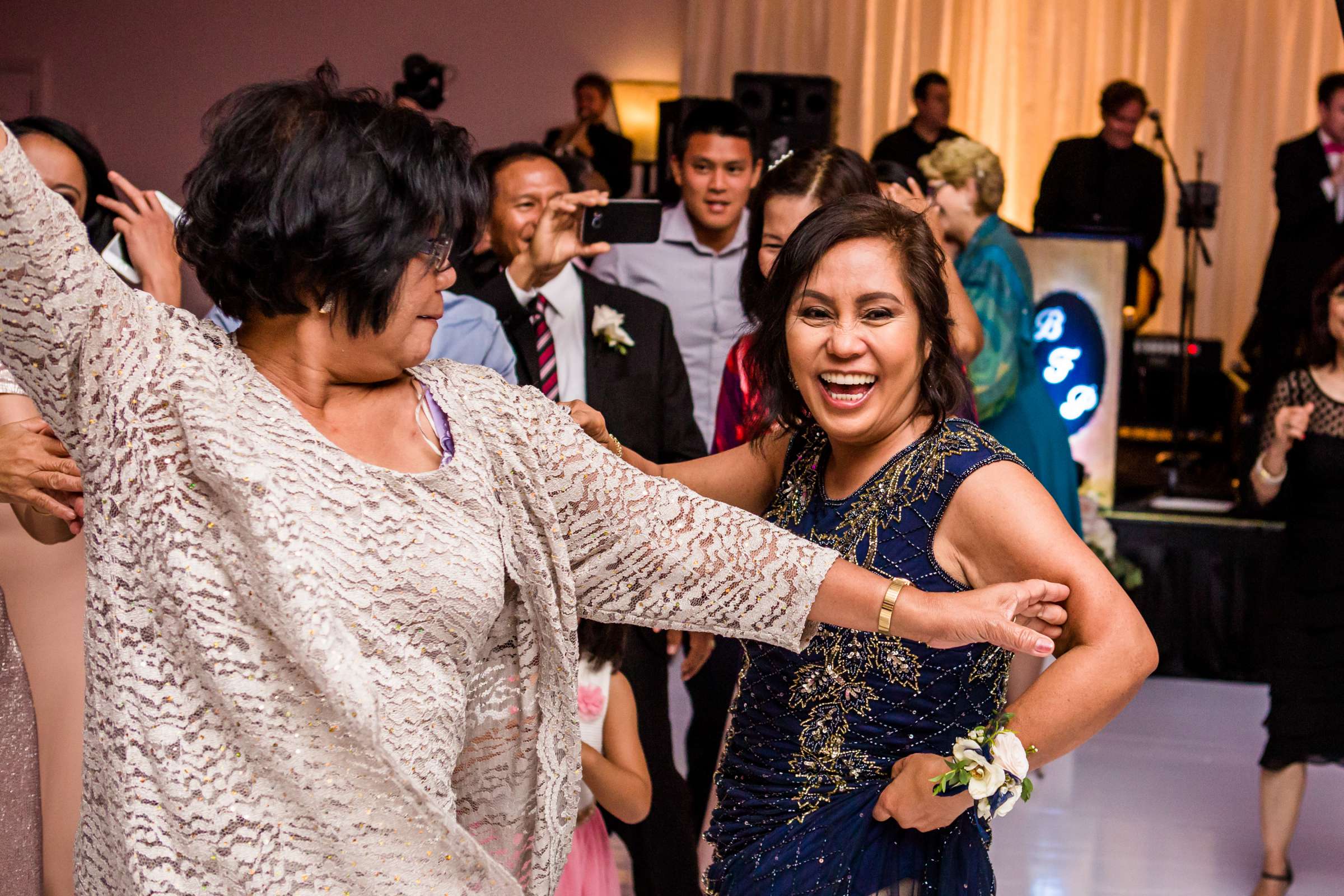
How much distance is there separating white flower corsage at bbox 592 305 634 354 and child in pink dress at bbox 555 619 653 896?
0.76 m

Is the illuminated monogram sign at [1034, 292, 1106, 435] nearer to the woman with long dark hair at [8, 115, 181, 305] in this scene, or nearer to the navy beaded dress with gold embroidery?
the woman with long dark hair at [8, 115, 181, 305]

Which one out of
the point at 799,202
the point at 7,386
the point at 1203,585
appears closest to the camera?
the point at 7,386

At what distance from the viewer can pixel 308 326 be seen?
151 cm

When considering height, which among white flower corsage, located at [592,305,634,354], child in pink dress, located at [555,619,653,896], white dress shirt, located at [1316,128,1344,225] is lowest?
child in pink dress, located at [555,619,653,896]

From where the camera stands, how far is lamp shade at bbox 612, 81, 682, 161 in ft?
32.0

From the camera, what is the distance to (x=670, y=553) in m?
1.63

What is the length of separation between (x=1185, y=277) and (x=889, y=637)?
6.89m

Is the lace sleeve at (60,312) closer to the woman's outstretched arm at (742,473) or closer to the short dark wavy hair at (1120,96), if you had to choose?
the woman's outstretched arm at (742,473)

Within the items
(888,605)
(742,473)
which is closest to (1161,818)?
(742,473)

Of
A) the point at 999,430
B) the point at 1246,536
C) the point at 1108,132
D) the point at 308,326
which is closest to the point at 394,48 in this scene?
the point at 1108,132

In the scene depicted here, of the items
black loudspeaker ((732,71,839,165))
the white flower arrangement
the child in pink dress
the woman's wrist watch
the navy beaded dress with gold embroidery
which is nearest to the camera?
the navy beaded dress with gold embroidery

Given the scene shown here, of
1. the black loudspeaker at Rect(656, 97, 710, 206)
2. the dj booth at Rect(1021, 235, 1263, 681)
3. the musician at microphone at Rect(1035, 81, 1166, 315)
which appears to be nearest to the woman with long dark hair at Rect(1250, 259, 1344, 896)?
the dj booth at Rect(1021, 235, 1263, 681)

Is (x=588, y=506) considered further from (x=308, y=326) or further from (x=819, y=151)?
(x=819, y=151)

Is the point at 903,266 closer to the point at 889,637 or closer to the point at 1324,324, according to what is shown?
the point at 889,637
